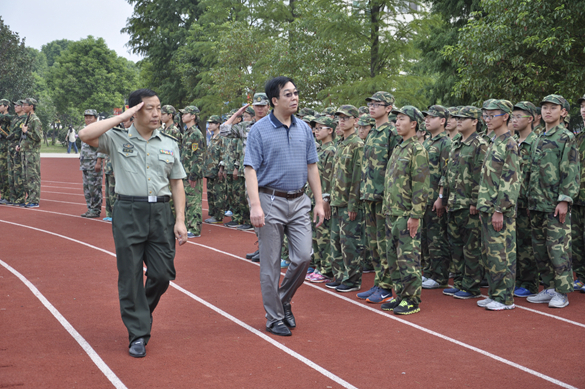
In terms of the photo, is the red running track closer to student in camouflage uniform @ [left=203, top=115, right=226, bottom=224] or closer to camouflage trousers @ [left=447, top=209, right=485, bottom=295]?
camouflage trousers @ [left=447, top=209, right=485, bottom=295]

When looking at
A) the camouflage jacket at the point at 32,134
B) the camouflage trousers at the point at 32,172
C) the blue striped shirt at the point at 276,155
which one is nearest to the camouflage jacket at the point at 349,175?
the blue striped shirt at the point at 276,155

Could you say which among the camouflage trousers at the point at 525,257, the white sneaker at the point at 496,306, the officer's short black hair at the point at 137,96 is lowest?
the white sneaker at the point at 496,306

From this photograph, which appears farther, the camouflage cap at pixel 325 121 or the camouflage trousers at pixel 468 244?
the camouflage cap at pixel 325 121

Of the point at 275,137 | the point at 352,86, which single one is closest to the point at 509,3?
the point at 352,86

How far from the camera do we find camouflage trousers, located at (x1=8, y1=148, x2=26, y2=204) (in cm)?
1552

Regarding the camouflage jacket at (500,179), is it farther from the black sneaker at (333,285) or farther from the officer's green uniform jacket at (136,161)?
the officer's green uniform jacket at (136,161)

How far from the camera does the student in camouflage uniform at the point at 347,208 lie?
7199 millimetres

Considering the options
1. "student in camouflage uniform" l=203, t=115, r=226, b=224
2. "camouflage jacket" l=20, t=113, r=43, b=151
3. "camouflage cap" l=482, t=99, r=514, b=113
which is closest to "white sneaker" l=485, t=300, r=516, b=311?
"camouflage cap" l=482, t=99, r=514, b=113

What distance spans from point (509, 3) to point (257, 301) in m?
9.19

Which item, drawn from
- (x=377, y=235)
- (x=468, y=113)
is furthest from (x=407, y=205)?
(x=468, y=113)

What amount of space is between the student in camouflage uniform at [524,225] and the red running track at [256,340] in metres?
0.52

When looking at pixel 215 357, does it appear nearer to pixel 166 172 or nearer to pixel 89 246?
pixel 166 172

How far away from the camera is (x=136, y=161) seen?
5.05 meters

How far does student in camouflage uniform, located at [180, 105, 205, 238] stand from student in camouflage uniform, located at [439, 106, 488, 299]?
17.9 feet
